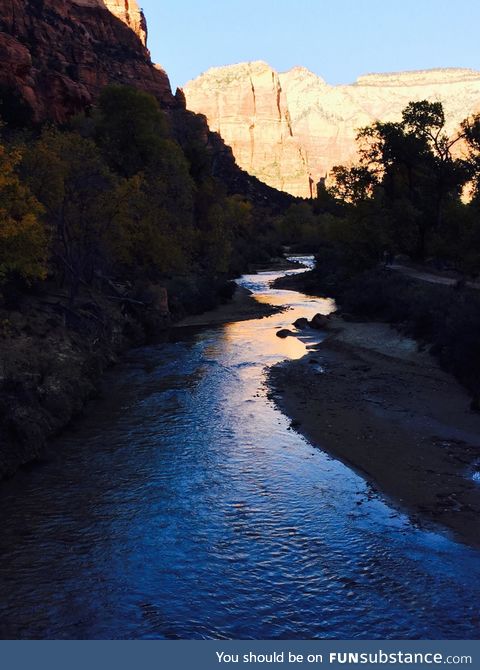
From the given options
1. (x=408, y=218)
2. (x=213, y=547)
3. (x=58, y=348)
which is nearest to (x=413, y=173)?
(x=408, y=218)

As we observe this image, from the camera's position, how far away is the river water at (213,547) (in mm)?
10117

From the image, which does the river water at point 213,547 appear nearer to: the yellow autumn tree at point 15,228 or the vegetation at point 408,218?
the yellow autumn tree at point 15,228

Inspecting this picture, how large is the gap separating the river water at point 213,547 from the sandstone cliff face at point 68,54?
58.2 metres

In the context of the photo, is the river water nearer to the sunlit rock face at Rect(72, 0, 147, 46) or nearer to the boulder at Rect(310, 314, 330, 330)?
the boulder at Rect(310, 314, 330, 330)

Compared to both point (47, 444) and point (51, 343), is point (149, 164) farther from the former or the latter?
point (47, 444)

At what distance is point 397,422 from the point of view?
2009 cm

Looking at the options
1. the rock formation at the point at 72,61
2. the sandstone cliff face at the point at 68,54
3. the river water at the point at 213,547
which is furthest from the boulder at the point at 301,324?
the sandstone cliff face at the point at 68,54

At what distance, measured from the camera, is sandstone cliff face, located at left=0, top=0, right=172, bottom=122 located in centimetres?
7094

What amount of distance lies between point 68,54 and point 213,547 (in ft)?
335

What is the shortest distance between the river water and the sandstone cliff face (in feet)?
191

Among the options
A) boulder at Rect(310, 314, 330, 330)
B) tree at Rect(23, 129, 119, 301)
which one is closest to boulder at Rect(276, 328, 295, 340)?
boulder at Rect(310, 314, 330, 330)
